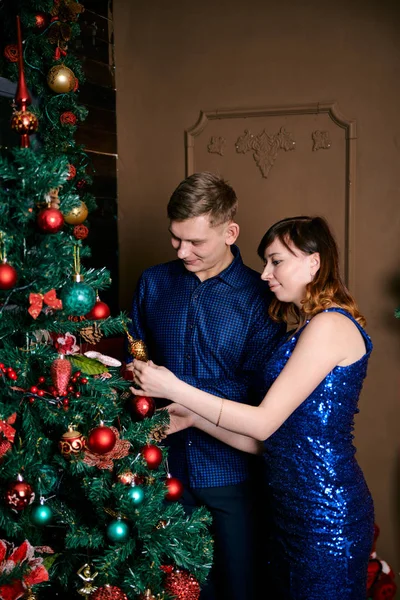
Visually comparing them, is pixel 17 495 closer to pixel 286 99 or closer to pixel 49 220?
pixel 49 220

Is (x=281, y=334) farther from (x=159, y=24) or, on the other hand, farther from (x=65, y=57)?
(x=159, y=24)

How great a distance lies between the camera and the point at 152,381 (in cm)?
158

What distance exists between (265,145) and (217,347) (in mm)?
1616

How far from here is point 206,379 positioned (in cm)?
216

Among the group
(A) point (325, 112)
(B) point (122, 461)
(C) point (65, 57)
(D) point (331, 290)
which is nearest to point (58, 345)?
(B) point (122, 461)

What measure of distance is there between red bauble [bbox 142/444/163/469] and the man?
566mm

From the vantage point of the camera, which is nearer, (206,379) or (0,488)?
(0,488)

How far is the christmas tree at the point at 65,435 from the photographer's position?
1.33 m

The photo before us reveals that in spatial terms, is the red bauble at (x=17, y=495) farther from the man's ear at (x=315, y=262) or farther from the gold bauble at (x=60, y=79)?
the gold bauble at (x=60, y=79)

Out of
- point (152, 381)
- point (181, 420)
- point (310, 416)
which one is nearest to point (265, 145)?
point (181, 420)

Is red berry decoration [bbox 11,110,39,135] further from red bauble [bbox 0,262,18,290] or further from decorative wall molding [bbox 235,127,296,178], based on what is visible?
decorative wall molding [bbox 235,127,296,178]

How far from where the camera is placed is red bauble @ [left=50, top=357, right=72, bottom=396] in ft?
4.51

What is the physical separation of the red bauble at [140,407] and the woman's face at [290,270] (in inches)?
20.2

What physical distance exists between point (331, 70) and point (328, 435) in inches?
86.2
